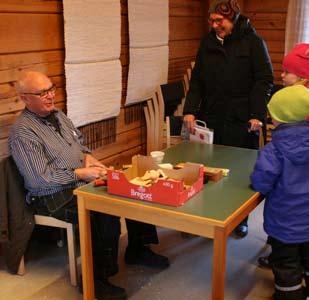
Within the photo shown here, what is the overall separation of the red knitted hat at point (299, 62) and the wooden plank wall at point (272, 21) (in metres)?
2.27

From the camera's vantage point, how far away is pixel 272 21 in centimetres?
433

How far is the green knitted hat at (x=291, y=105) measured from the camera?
5.82 ft

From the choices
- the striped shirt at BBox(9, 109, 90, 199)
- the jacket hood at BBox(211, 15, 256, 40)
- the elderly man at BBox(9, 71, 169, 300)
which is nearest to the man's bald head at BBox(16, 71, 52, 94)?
the elderly man at BBox(9, 71, 169, 300)

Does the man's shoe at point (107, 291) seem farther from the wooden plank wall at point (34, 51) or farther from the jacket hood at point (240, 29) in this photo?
the jacket hood at point (240, 29)

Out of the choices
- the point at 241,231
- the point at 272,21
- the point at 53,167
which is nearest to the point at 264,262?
the point at 241,231

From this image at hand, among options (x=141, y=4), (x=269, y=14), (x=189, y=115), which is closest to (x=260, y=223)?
(x=189, y=115)

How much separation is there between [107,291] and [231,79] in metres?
1.41

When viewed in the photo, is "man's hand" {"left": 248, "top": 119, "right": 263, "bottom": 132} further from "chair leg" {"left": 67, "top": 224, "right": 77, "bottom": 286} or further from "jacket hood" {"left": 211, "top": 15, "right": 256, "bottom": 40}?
"chair leg" {"left": 67, "top": 224, "right": 77, "bottom": 286}

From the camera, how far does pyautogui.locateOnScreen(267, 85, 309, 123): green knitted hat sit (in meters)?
1.77

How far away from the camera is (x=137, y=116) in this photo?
12.3 feet

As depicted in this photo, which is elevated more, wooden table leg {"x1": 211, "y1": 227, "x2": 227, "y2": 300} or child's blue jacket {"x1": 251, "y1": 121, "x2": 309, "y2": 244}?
child's blue jacket {"x1": 251, "y1": 121, "x2": 309, "y2": 244}

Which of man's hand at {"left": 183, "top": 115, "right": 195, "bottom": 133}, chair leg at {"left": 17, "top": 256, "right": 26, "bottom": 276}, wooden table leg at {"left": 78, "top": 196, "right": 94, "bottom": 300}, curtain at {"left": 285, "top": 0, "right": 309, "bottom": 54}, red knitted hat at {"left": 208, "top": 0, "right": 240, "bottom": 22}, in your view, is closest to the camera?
wooden table leg at {"left": 78, "top": 196, "right": 94, "bottom": 300}

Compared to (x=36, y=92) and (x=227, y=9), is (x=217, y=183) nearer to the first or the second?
(x=36, y=92)

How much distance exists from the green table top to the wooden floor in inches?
25.2
